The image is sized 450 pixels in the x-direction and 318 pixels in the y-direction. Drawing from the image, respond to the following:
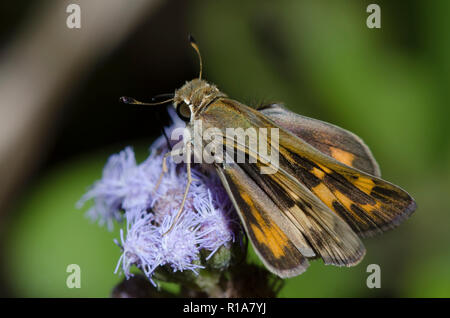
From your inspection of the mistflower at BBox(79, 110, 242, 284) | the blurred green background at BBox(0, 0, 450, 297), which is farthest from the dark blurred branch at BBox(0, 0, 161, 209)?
the mistflower at BBox(79, 110, 242, 284)

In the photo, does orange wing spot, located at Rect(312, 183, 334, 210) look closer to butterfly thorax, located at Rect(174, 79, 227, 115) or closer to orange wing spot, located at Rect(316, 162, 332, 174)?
orange wing spot, located at Rect(316, 162, 332, 174)

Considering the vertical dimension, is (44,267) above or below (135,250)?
below

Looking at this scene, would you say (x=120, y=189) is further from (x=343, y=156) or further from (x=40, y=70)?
(x=40, y=70)

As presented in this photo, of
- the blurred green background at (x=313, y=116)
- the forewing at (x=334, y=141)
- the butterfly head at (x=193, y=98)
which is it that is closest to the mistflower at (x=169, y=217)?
the butterfly head at (x=193, y=98)
